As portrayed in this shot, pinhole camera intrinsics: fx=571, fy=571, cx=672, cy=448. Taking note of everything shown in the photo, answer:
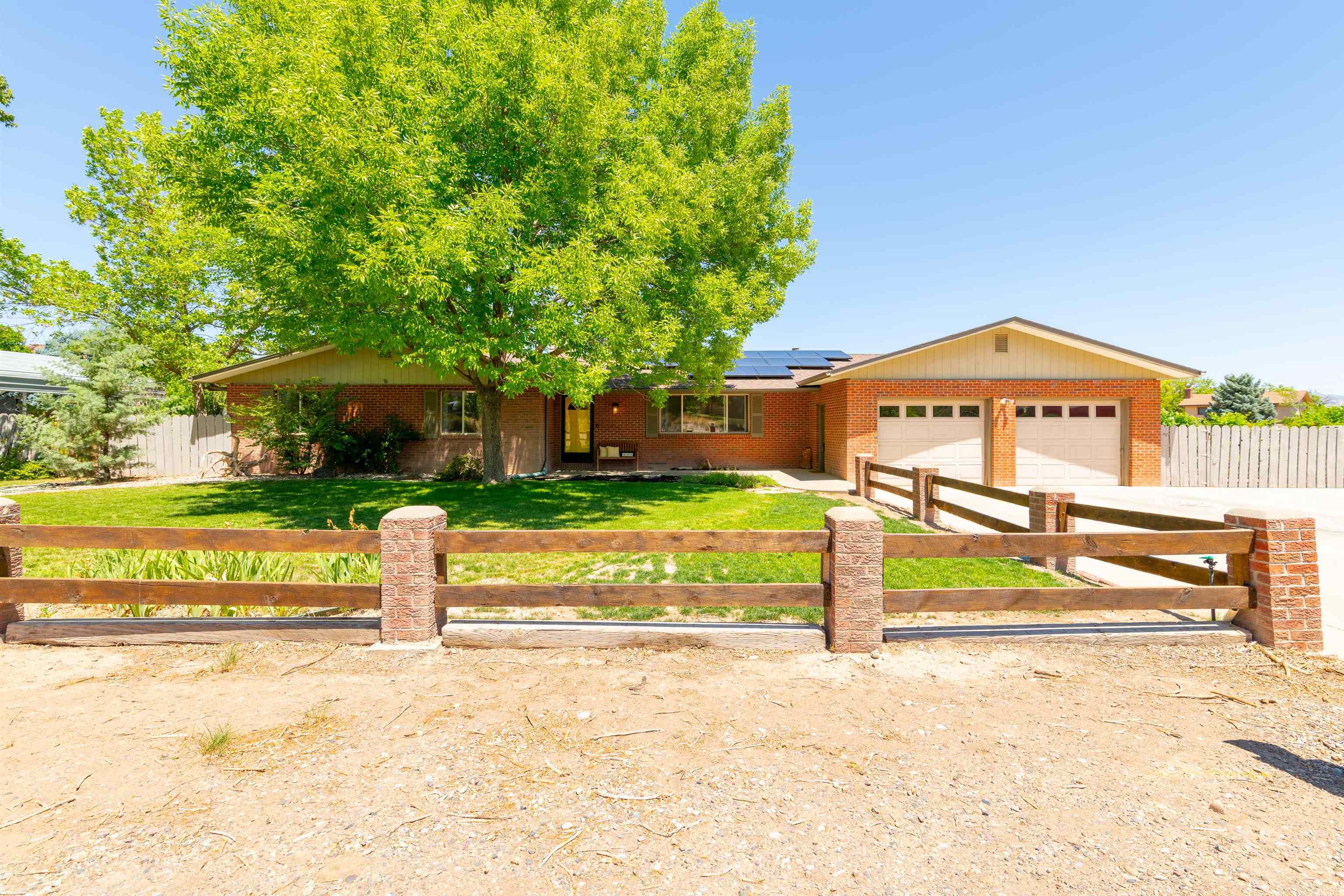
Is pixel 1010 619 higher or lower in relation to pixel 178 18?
lower

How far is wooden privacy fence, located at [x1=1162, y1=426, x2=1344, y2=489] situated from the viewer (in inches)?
620

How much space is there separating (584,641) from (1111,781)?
3.41 meters

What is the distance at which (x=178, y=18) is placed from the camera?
1109cm

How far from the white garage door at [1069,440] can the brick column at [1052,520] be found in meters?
10.9

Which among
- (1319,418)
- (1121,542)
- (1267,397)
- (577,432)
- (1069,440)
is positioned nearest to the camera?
(1121,542)

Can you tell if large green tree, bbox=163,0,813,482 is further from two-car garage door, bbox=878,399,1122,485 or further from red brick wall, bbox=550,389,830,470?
red brick wall, bbox=550,389,830,470

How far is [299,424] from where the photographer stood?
56.2ft

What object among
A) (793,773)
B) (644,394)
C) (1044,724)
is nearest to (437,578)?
(793,773)

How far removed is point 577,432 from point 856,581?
17.7m

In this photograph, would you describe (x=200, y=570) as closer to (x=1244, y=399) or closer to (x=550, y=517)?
(x=550, y=517)

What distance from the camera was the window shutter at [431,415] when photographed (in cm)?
1855

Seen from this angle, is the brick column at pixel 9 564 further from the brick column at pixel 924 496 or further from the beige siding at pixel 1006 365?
the beige siding at pixel 1006 365

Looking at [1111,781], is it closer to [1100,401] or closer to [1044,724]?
[1044,724]

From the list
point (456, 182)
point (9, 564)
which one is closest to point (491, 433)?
point (456, 182)
